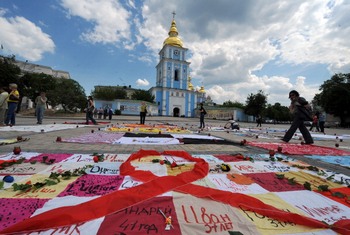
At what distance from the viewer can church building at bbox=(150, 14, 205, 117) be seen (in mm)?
56406

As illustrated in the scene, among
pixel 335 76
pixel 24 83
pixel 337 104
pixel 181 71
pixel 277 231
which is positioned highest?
pixel 181 71

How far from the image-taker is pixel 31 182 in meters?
2.35

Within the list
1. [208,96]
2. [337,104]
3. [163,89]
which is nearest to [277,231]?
[337,104]

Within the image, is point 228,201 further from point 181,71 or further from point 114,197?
point 181,71

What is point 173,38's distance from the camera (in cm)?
5738

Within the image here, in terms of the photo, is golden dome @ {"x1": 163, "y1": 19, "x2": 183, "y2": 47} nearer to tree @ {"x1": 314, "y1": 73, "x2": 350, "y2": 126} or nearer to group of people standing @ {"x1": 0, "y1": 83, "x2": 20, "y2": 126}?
tree @ {"x1": 314, "y1": 73, "x2": 350, "y2": 126}

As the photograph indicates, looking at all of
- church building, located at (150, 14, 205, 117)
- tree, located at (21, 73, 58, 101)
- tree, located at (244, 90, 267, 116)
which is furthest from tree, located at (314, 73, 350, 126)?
tree, located at (21, 73, 58, 101)

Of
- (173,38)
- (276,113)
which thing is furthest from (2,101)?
(276,113)

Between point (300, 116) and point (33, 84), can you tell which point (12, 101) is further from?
point (33, 84)

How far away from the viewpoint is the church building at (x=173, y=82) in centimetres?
5641

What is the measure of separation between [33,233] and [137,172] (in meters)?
1.40

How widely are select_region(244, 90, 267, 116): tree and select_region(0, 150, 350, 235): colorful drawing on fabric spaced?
4896cm

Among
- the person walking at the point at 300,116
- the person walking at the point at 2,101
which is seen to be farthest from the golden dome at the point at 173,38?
the person walking at the point at 300,116

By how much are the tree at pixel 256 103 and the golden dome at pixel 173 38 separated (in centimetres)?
2595
